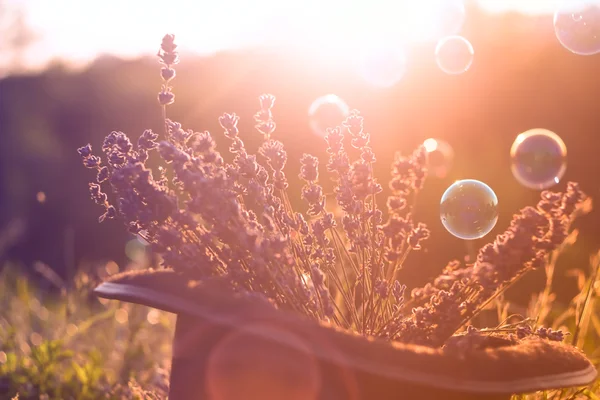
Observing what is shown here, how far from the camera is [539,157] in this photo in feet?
9.36

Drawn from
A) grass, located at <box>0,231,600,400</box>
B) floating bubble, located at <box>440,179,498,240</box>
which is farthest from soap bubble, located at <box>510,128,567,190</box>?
floating bubble, located at <box>440,179,498,240</box>

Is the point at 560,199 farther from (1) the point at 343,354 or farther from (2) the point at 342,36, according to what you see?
(2) the point at 342,36

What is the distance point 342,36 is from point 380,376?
5709 mm

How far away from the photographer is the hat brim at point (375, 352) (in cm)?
111

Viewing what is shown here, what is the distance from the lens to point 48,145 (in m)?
10.4

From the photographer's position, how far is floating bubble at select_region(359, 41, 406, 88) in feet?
16.6

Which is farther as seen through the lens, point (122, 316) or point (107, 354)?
point (122, 316)

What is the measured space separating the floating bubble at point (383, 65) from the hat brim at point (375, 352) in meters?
3.90

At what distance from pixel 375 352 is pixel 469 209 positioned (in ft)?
A: 3.44

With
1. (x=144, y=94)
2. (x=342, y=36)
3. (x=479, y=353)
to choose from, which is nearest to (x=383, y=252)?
(x=479, y=353)

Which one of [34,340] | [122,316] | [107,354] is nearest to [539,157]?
[107,354]

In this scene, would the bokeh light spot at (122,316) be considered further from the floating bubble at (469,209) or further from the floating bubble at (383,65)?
the floating bubble at (383,65)

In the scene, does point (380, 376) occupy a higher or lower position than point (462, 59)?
lower

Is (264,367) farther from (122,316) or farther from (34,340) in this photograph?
(122,316)
